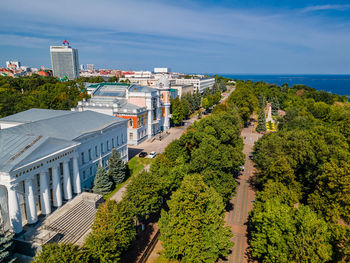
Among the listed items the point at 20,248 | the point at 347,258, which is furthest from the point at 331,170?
the point at 20,248

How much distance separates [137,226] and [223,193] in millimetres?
10717

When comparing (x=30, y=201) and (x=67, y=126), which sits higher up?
(x=67, y=126)

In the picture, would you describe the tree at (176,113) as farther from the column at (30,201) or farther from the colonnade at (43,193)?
the column at (30,201)

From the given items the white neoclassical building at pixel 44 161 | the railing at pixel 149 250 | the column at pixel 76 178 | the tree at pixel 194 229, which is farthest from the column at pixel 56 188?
the tree at pixel 194 229

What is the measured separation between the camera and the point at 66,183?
1017 inches

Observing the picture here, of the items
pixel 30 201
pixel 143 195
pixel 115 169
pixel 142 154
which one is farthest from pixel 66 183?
pixel 142 154

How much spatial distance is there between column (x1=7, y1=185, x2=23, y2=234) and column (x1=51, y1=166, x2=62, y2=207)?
4272 millimetres

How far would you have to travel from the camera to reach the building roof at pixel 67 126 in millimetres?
27062

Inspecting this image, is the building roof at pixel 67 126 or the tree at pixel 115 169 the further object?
the tree at pixel 115 169

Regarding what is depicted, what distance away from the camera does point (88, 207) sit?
2670cm

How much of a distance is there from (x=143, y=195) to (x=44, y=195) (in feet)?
32.2

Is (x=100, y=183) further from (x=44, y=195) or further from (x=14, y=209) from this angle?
(x=14, y=209)

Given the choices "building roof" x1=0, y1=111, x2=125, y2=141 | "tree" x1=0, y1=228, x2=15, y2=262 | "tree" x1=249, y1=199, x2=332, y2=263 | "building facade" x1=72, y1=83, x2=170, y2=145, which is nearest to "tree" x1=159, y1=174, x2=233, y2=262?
"tree" x1=249, y1=199, x2=332, y2=263

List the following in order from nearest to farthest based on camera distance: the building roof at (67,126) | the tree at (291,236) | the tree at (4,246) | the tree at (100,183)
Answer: the tree at (291,236) < the tree at (4,246) < the building roof at (67,126) < the tree at (100,183)
